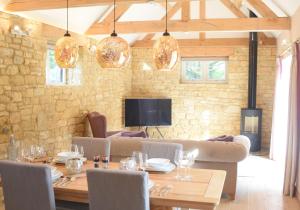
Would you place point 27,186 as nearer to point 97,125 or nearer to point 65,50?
point 65,50

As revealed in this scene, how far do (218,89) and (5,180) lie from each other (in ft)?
23.2

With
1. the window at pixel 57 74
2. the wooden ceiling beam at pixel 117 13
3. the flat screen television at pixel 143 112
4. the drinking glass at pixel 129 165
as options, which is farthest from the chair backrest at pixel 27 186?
the flat screen television at pixel 143 112

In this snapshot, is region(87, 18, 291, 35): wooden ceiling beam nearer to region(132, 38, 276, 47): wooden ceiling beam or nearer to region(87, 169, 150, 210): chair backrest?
region(132, 38, 276, 47): wooden ceiling beam

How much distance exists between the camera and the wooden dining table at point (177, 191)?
2.55 meters

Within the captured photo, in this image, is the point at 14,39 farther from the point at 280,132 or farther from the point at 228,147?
the point at 280,132

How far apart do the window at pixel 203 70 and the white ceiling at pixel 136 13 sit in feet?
2.05

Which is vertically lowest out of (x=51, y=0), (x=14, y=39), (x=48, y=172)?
(x=48, y=172)

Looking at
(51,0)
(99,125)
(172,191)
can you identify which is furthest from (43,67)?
(172,191)

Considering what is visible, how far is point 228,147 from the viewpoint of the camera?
4707 millimetres

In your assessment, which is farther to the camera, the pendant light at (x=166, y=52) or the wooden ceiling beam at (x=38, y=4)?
the wooden ceiling beam at (x=38, y=4)

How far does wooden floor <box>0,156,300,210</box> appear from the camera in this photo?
4.67 meters

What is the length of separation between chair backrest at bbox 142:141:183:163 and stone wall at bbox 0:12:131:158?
2333 mm

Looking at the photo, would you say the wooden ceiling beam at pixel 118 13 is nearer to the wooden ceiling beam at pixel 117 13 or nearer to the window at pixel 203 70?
the wooden ceiling beam at pixel 117 13

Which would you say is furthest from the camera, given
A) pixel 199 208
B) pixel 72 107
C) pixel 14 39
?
pixel 72 107
